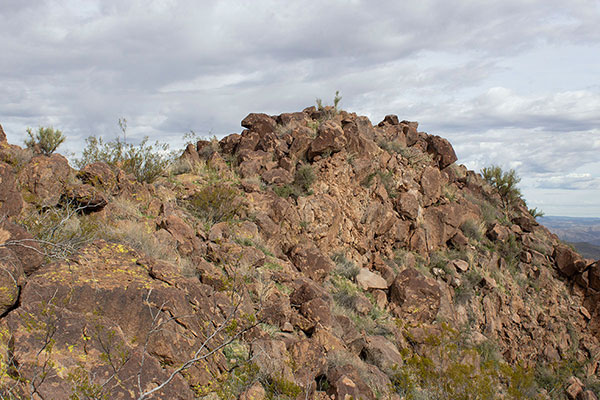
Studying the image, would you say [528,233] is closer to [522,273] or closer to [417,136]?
[522,273]

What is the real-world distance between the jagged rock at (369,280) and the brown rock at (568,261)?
8.40m

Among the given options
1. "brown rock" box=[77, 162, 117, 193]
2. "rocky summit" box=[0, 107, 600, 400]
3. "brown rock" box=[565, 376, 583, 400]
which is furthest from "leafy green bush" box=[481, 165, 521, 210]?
"brown rock" box=[77, 162, 117, 193]

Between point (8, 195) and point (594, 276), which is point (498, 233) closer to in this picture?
point (594, 276)

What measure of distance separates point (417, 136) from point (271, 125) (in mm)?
6638

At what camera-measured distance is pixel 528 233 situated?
1551 cm

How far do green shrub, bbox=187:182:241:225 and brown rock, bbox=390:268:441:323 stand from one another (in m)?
4.74

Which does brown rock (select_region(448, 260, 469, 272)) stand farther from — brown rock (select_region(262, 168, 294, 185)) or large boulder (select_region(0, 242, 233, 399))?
large boulder (select_region(0, 242, 233, 399))

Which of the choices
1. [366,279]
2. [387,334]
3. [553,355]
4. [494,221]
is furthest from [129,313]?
[494,221]

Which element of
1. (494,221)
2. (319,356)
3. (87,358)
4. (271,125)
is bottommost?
(319,356)

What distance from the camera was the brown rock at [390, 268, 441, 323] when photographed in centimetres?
999

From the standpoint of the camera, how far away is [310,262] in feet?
30.8

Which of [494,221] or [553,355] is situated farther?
[494,221]

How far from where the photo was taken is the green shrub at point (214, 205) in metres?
9.27

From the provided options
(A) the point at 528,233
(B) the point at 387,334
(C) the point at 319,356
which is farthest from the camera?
(A) the point at 528,233
